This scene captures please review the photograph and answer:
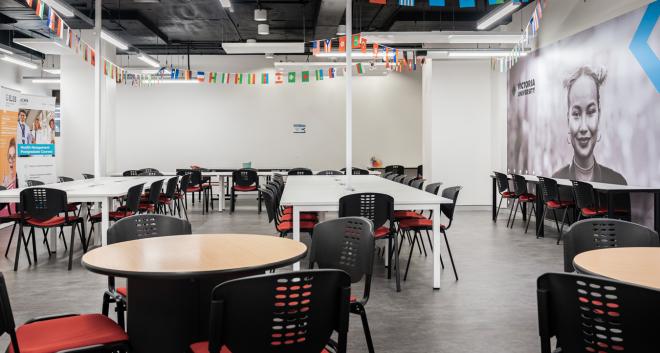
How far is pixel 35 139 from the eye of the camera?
990 centimetres

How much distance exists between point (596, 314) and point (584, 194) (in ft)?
17.5

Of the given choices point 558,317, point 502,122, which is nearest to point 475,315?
point 558,317

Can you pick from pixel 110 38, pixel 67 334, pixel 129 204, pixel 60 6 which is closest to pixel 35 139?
pixel 110 38

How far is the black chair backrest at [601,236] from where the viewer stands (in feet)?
9.77

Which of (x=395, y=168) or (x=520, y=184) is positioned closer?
(x=520, y=184)

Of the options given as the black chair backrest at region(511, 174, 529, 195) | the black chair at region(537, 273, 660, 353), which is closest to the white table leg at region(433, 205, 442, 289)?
the black chair at region(537, 273, 660, 353)

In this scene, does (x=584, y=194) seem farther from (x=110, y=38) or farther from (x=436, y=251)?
(x=110, y=38)

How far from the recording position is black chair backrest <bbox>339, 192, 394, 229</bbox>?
4.64m

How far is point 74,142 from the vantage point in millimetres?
11578

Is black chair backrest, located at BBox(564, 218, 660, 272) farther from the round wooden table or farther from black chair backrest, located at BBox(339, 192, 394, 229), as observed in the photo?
black chair backrest, located at BBox(339, 192, 394, 229)

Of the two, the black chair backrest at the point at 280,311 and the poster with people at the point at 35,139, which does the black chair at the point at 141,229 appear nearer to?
the black chair backrest at the point at 280,311

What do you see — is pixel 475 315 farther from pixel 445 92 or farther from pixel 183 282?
pixel 445 92

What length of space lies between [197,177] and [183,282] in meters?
8.59

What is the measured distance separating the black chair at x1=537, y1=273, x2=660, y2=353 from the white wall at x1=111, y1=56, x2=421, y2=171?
41.4 feet
